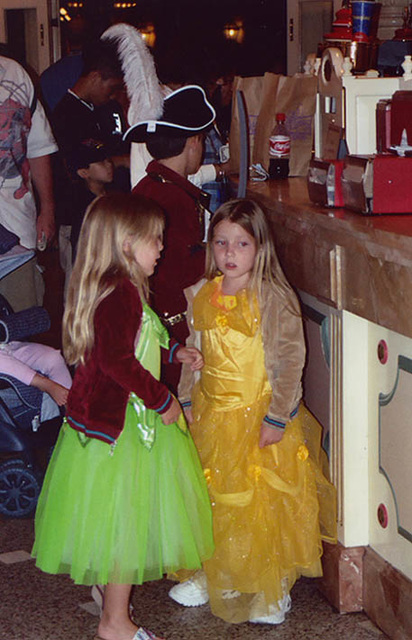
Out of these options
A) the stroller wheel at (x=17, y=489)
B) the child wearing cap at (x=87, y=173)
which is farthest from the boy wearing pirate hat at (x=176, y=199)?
the child wearing cap at (x=87, y=173)

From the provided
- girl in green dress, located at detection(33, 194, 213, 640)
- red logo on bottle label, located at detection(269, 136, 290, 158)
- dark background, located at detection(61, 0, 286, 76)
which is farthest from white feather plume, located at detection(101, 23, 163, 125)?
dark background, located at detection(61, 0, 286, 76)

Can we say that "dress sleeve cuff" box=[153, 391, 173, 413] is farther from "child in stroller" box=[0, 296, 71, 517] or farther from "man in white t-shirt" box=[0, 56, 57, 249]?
"man in white t-shirt" box=[0, 56, 57, 249]

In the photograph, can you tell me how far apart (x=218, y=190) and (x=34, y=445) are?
1430 millimetres

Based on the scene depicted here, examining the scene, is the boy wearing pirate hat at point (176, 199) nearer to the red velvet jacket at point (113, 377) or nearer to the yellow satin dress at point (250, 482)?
the yellow satin dress at point (250, 482)

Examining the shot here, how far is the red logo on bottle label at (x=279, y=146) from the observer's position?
3.24 metres

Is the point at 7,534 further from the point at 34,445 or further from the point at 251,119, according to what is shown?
the point at 251,119

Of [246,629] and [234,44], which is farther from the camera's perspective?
[234,44]

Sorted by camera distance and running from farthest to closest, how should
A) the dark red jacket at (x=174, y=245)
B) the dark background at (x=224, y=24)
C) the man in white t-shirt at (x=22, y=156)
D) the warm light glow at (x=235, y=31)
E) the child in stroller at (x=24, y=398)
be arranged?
the warm light glow at (x=235, y=31), the dark background at (x=224, y=24), the man in white t-shirt at (x=22, y=156), the child in stroller at (x=24, y=398), the dark red jacket at (x=174, y=245)

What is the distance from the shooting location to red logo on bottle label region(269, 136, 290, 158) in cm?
324

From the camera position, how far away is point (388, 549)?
2.37 meters

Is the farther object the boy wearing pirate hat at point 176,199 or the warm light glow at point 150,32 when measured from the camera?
the warm light glow at point 150,32

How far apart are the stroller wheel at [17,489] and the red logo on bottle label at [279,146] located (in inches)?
51.4

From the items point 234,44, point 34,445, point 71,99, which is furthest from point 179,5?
point 34,445

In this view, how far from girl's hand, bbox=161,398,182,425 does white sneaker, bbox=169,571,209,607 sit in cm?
52
